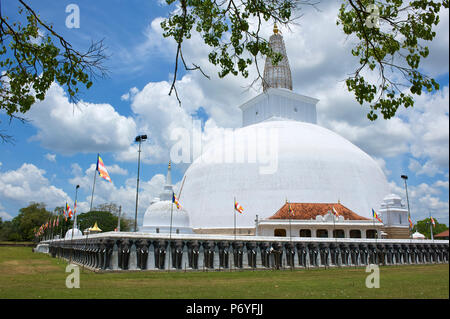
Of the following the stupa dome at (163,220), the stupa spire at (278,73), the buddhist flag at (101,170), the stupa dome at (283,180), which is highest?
the stupa spire at (278,73)

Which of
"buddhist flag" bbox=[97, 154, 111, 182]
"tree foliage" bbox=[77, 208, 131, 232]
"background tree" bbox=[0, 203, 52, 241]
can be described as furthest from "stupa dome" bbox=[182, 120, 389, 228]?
"background tree" bbox=[0, 203, 52, 241]

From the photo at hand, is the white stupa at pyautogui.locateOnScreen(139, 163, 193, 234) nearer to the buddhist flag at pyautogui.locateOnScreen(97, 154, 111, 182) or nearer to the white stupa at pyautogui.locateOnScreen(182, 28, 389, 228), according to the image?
the white stupa at pyautogui.locateOnScreen(182, 28, 389, 228)

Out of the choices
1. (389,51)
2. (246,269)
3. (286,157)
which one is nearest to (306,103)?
(286,157)

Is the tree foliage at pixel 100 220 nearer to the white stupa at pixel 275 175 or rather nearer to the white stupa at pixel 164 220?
the white stupa at pixel 275 175

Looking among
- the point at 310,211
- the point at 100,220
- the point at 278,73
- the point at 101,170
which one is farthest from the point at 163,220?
the point at 100,220

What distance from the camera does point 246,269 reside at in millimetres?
27703

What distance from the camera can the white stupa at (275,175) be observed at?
146 feet

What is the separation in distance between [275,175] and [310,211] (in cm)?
675

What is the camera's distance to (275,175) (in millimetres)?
45531

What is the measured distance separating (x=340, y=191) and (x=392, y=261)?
436 inches

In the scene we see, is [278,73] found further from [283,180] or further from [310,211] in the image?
[310,211]

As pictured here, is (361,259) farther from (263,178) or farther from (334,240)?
(263,178)

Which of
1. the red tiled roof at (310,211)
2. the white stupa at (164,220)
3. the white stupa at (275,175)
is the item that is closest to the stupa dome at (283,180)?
the white stupa at (275,175)

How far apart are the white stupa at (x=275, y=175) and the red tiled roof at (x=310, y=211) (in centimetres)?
165
